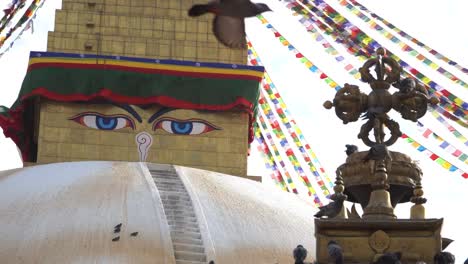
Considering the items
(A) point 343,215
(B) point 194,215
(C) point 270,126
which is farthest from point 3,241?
(C) point 270,126

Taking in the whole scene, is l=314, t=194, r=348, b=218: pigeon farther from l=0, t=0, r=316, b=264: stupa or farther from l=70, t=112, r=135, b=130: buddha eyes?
l=70, t=112, r=135, b=130: buddha eyes

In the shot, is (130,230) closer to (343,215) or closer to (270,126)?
(343,215)

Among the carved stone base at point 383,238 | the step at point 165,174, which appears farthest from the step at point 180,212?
the carved stone base at point 383,238

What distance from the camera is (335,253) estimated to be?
393 inches

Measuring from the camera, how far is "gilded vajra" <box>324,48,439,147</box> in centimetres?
1093

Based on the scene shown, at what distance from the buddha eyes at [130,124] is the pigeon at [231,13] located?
13.1m

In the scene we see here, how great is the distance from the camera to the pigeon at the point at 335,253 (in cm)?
998

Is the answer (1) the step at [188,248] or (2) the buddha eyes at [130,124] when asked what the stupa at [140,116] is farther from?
(1) the step at [188,248]

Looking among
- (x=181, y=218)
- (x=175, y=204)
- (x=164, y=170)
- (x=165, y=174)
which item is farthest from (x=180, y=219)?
(x=164, y=170)

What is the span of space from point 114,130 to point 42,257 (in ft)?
22.2

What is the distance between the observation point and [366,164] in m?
10.8

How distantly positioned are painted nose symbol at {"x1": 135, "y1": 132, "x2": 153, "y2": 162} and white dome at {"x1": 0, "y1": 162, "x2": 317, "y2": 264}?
2.54 meters

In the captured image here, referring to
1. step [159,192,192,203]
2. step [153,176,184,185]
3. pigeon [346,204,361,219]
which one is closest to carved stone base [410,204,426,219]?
pigeon [346,204,361,219]

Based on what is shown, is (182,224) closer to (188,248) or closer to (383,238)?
(188,248)
